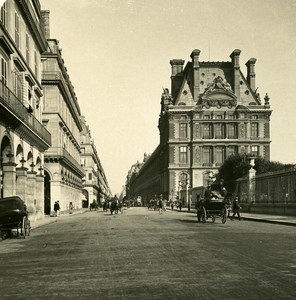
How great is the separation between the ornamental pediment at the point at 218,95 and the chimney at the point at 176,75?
9.83m

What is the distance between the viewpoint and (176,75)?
9881 cm

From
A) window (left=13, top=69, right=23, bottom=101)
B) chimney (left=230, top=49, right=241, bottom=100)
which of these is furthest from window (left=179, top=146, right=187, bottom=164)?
window (left=13, top=69, right=23, bottom=101)

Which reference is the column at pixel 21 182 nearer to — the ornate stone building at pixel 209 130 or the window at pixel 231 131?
the ornate stone building at pixel 209 130

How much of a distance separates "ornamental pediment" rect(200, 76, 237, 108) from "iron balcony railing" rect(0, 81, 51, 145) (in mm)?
56122

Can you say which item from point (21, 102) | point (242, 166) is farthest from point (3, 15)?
point (242, 166)

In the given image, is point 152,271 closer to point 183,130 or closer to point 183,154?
point 183,154

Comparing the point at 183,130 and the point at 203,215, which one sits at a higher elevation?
the point at 183,130

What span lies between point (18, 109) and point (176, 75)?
7489 centimetres

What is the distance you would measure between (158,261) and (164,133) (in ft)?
286

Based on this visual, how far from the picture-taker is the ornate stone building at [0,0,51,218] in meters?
24.2

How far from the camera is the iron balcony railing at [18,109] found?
2245 cm

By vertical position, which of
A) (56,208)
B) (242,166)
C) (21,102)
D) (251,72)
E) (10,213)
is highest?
(251,72)

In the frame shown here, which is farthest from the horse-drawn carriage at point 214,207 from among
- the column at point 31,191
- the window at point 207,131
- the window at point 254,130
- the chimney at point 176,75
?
the chimney at point 176,75

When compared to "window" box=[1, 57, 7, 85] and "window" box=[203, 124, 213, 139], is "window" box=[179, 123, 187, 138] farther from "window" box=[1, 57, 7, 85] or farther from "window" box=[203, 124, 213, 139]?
"window" box=[1, 57, 7, 85]
